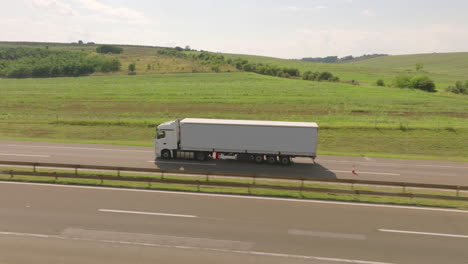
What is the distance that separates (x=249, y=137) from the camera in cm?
2566

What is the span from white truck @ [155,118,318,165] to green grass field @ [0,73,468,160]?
783 cm

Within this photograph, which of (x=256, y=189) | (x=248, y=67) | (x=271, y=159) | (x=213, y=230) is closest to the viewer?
(x=213, y=230)

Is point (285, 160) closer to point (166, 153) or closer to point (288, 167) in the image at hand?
point (288, 167)

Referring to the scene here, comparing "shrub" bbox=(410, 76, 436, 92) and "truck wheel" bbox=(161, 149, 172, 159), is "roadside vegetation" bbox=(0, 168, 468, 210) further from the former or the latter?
"shrub" bbox=(410, 76, 436, 92)

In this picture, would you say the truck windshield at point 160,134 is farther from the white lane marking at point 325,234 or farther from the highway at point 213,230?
the white lane marking at point 325,234

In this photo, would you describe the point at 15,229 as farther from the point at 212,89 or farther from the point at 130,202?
the point at 212,89

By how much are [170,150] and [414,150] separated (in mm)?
24109

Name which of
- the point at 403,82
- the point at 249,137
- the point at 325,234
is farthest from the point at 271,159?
the point at 403,82

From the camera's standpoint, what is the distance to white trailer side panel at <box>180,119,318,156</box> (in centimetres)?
2516

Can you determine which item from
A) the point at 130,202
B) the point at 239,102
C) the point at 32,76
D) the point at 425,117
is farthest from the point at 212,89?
the point at 32,76

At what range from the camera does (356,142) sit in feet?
115

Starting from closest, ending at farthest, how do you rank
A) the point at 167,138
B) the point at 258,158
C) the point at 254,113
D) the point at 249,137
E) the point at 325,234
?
1. the point at 325,234
2. the point at 249,137
3. the point at 258,158
4. the point at 167,138
5. the point at 254,113

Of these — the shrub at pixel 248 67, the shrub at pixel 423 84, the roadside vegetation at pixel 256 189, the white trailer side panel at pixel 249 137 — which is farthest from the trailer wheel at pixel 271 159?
the shrub at pixel 248 67

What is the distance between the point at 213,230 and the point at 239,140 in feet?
40.2
